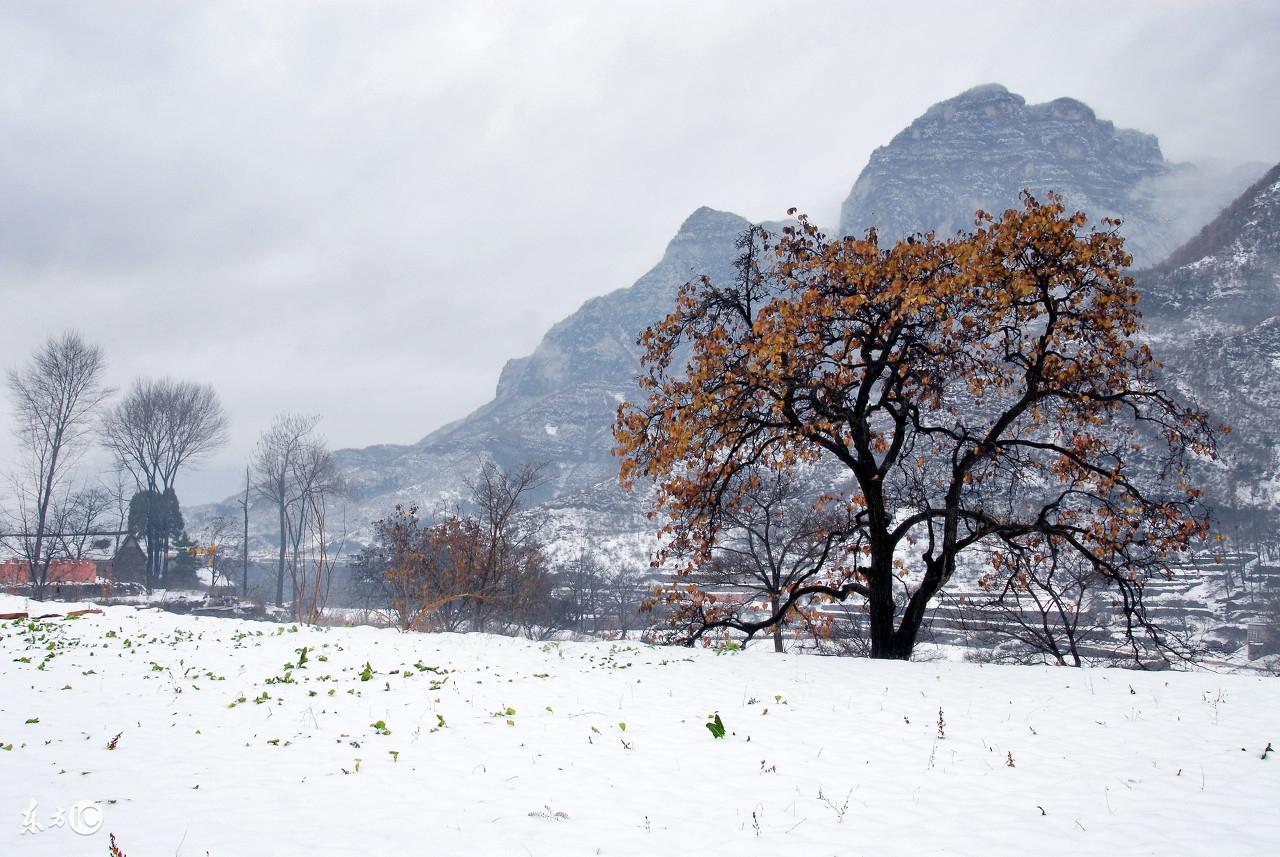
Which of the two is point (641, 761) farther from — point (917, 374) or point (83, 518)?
point (83, 518)

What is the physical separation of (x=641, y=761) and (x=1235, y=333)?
121808 millimetres

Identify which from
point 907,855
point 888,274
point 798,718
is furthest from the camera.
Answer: point 888,274

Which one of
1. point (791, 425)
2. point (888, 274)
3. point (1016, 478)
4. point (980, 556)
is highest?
point (888, 274)

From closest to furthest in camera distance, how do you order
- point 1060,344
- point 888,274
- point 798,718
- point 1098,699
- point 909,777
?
point 909,777 < point 798,718 < point 1098,699 < point 888,274 < point 1060,344

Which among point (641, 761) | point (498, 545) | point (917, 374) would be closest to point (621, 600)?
point (498, 545)

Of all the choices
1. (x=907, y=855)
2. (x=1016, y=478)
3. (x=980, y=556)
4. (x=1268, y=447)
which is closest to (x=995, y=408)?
(x=980, y=556)

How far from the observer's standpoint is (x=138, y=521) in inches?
2424

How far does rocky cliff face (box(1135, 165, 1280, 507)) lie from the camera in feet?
262

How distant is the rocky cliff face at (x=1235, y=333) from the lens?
79938 millimetres

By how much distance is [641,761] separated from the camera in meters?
6.45

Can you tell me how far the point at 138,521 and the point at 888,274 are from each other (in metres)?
70.4

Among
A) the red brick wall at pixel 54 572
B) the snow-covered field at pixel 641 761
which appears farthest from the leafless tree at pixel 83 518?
the snow-covered field at pixel 641 761

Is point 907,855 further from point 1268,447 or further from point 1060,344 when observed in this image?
point 1268,447

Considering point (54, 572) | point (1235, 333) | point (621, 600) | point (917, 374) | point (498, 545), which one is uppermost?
point (1235, 333)
